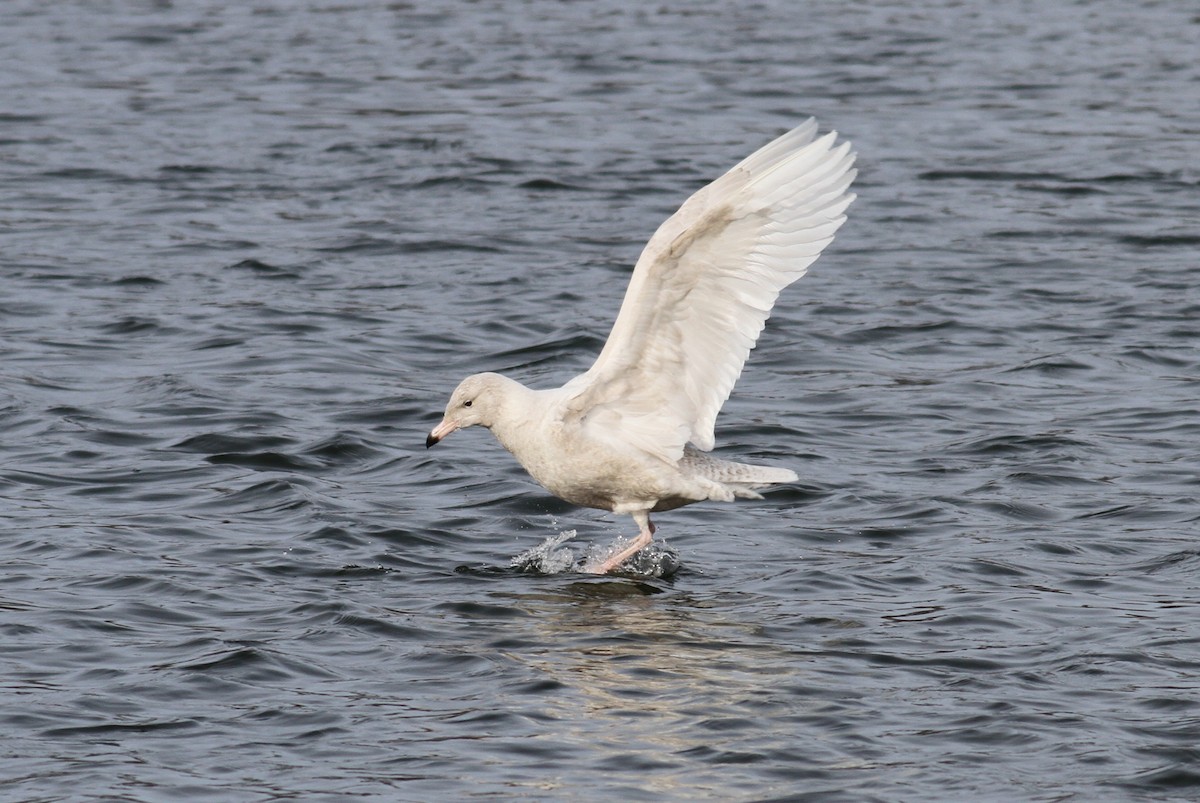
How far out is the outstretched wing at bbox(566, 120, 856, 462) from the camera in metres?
8.15

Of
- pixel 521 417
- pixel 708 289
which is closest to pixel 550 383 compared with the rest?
pixel 521 417

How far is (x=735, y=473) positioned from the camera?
879cm

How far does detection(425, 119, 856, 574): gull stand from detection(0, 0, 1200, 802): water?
485 mm

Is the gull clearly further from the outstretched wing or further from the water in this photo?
the water

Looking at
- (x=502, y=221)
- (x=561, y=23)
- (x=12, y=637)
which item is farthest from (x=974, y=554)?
(x=561, y=23)

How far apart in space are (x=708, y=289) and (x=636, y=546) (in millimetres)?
1330

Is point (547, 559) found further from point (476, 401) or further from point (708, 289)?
point (708, 289)

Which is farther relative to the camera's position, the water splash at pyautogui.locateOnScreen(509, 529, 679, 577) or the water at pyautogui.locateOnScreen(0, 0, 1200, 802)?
the water splash at pyautogui.locateOnScreen(509, 529, 679, 577)

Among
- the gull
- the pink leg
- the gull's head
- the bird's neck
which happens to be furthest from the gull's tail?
the gull's head

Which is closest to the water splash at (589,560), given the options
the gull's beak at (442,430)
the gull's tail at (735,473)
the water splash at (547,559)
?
the water splash at (547,559)

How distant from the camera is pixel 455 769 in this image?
653cm

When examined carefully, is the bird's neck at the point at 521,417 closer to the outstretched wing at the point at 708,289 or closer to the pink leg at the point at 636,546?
the outstretched wing at the point at 708,289

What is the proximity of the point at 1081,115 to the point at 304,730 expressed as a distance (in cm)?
1442

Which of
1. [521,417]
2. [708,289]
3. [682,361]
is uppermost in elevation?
[708,289]
